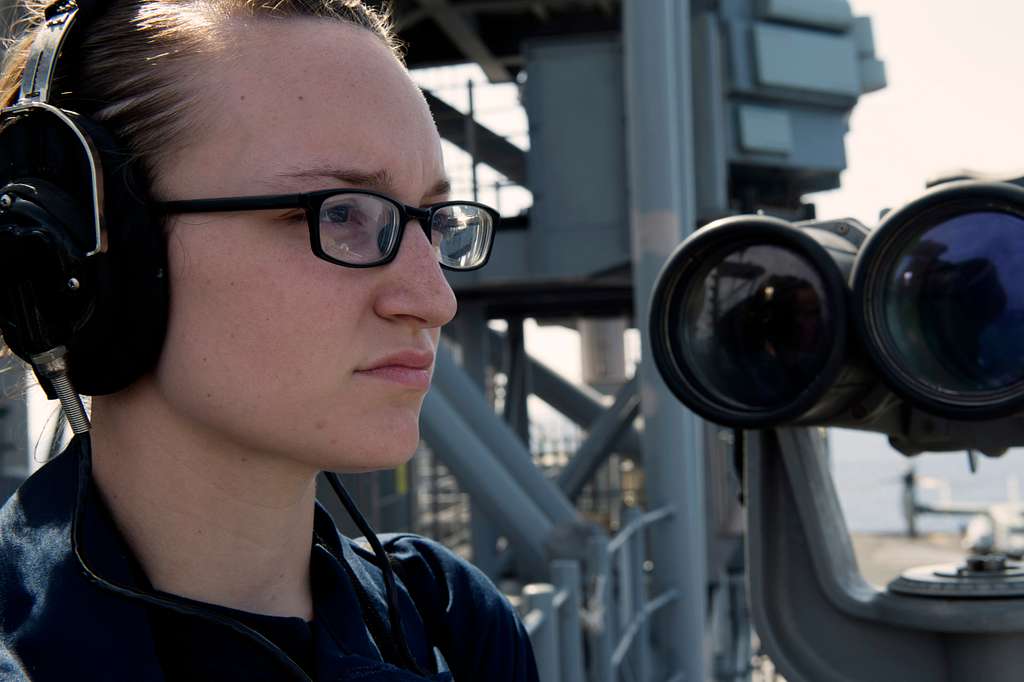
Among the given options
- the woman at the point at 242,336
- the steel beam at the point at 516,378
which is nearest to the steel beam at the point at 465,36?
the steel beam at the point at 516,378

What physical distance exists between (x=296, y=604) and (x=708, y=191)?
6.43 meters

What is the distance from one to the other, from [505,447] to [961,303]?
4.45 metres

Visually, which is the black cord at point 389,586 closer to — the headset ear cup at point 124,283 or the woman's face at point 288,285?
the woman's face at point 288,285

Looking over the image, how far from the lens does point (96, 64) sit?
92 centimetres

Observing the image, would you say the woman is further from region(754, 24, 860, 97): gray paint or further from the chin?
region(754, 24, 860, 97): gray paint

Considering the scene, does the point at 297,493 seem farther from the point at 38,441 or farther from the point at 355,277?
the point at 38,441

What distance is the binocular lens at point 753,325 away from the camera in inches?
54.8

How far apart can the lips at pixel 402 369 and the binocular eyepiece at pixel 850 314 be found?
23.4 inches

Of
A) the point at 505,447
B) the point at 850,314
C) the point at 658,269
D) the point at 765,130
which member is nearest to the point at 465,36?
the point at 765,130

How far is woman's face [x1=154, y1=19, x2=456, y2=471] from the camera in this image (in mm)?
839

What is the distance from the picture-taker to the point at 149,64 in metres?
0.89

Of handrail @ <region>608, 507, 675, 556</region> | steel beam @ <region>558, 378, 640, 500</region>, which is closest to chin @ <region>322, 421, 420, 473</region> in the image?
handrail @ <region>608, 507, 675, 556</region>

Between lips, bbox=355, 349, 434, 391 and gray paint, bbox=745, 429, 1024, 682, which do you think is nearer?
lips, bbox=355, 349, 434, 391

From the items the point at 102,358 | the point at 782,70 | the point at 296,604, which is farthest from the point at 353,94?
the point at 782,70
